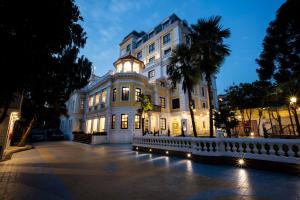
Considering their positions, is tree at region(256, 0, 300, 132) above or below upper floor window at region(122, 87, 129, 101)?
above

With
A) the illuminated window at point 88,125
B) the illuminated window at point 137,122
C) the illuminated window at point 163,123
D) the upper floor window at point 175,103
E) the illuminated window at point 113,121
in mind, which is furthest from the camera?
the illuminated window at point 88,125

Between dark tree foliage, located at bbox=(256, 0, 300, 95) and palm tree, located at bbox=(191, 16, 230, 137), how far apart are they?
1338 centimetres

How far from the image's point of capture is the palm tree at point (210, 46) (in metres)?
12.0

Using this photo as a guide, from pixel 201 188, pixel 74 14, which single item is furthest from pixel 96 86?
pixel 201 188

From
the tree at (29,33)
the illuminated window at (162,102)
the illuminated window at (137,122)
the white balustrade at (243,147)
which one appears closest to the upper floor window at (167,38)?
the illuminated window at (162,102)

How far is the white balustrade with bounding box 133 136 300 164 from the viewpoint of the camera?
5254mm

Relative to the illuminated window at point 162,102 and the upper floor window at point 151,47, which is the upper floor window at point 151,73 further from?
the illuminated window at point 162,102

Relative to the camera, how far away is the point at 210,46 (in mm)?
12055

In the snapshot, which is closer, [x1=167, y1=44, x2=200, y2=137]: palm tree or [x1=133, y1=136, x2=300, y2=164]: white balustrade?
[x1=133, y1=136, x2=300, y2=164]: white balustrade

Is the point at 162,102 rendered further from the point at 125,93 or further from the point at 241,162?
the point at 241,162

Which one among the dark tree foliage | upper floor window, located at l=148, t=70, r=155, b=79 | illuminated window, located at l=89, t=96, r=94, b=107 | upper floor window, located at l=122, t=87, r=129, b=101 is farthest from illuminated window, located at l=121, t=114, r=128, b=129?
the dark tree foliage

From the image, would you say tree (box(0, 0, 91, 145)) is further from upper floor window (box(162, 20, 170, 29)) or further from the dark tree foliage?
upper floor window (box(162, 20, 170, 29))

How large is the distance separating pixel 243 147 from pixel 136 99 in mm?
15953

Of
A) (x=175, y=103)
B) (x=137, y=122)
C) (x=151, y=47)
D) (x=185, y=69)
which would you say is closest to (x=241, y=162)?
(x=185, y=69)
